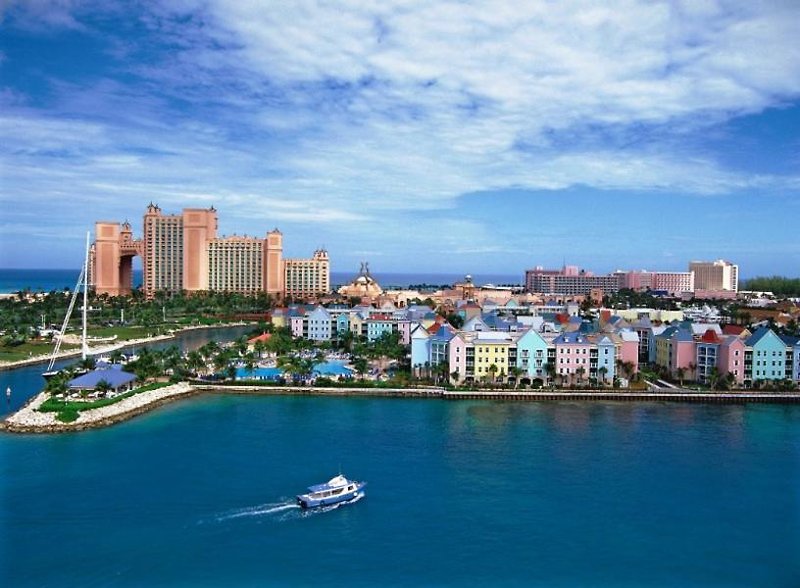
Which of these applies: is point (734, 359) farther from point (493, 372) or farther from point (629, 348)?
point (493, 372)

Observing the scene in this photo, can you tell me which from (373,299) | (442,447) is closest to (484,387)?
(442,447)

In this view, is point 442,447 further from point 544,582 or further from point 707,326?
point 707,326

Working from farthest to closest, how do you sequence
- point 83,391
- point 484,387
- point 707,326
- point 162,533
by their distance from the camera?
point 707,326, point 484,387, point 83,391, point 162,533

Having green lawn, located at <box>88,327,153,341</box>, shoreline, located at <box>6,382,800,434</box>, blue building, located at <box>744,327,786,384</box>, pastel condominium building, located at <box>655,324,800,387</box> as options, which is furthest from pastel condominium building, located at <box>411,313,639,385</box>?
green lawn, located at <box>88,327,153,341</box>

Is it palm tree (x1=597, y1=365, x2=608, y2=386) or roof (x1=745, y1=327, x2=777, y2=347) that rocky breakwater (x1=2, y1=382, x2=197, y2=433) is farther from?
roof (x1=745, y1=327, x2=777, y2=347)

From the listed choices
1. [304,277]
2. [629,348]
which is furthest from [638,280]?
[629,348]

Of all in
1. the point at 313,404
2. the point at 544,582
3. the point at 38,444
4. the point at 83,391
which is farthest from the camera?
the point at 313,404

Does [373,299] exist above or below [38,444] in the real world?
above
